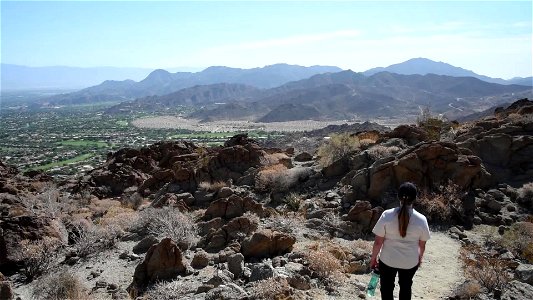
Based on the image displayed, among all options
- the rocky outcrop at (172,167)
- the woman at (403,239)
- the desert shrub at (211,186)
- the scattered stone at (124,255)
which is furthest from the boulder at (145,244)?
the woman at (403,239)

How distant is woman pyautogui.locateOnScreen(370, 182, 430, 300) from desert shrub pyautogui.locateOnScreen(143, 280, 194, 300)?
411 cm

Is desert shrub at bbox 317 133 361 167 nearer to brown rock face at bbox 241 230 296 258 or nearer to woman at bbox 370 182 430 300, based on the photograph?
brown rock face at bbox 241 230 296 258

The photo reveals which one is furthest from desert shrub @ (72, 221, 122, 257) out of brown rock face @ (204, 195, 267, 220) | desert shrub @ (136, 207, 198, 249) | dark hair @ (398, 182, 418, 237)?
dark hair @ (398, 182, 418, 237)

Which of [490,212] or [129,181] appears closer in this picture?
[490,212]

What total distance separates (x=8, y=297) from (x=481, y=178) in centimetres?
1431

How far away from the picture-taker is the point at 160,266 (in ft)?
30.8

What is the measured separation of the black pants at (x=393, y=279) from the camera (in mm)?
6039

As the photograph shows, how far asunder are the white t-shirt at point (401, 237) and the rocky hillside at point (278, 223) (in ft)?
7.79

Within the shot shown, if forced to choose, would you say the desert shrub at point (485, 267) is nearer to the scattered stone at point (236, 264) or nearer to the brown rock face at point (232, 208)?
the scattered stone at point (236, 264)

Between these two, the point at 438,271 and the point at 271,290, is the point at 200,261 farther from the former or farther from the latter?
the point at 438,271

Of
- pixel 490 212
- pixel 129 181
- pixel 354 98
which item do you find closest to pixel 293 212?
pixel 490 212

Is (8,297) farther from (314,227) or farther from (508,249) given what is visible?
(508,249)

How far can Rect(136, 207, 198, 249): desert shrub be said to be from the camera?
38.0 ft

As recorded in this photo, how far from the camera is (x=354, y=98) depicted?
187 meters
